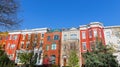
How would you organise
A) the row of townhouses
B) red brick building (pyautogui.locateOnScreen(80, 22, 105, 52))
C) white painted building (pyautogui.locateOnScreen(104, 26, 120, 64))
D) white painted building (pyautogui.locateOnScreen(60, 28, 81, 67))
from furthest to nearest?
white painted building (pyautogui.locateOnScreen(60, 28, 81, 67)) < the row of townhouses < red brick building (pyautogui.locateOnScreen(80, 22, 105, 52)) < white painted building (pyautogui.locateOnScreen(104, 26, 120, 64))

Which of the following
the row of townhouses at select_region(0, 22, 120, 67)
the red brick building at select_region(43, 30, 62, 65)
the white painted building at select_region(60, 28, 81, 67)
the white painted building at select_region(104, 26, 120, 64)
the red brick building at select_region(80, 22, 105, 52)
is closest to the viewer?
the white painted building at select_region(104, 26, 120, 64)

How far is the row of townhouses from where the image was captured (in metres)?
39.2

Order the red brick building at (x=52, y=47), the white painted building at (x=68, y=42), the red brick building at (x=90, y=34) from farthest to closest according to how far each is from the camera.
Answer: the red brick building at (x=52, y=47)
the white painted building at (x=68, y=42)
the red brick building at (x=90, y=34)

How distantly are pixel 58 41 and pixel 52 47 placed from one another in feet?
7.58

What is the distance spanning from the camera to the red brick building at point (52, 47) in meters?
40.7

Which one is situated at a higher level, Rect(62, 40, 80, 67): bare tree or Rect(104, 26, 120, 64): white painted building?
Rect(104, 26, 120, 64): white painted building

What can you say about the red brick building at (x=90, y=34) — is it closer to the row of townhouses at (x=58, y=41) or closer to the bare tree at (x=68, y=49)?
the row of townhouses at (x=58, y=41)

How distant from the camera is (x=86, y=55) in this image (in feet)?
98.7

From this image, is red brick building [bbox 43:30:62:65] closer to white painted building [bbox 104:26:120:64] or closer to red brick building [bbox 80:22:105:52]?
red brick building [bbox 80:22:105:52]

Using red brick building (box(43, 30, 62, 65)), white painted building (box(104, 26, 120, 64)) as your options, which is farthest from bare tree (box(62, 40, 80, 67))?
white painted building (box(104, 26, 120, 64))

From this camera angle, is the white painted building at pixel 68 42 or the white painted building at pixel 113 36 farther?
the white painted building at pixel 68 42

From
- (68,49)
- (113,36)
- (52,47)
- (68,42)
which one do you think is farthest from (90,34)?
(52,47)

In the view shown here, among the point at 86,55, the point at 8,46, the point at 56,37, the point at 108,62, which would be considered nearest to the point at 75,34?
the point at 56,37

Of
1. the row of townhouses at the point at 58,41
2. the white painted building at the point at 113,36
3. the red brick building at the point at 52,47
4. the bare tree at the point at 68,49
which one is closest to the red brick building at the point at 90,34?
the row of townhouses at the point at 58,41
